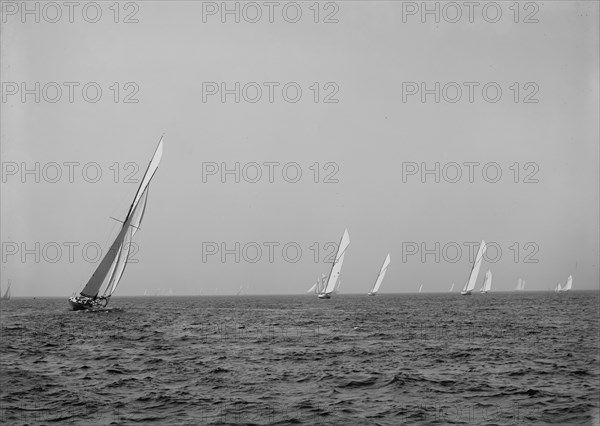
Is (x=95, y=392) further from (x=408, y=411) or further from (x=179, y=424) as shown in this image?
(x=408, y=411)

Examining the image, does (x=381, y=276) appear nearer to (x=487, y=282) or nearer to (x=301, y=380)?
(x=487, y=282)

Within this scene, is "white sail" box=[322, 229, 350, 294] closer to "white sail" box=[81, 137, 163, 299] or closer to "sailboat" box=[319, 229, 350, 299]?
"sailboat" box=[319, 229, 350, 299]

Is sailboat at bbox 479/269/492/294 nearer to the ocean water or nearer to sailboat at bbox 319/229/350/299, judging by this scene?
sailboat at bbox 319/229/350/299

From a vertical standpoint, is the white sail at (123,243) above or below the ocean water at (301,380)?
above

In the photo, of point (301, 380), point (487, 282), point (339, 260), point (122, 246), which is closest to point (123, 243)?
point (122, 246)

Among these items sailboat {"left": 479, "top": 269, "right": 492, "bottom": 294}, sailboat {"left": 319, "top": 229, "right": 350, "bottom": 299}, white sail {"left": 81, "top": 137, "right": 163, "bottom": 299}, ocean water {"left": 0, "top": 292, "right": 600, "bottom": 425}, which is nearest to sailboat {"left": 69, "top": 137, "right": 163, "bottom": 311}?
white sail {"left": 81, "top": 137, "right": 163, "bottom": 299}

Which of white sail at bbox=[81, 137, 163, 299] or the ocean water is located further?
white sail at bbox=[81, 137, 163, 299]

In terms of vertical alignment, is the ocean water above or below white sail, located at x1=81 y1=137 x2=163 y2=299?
below

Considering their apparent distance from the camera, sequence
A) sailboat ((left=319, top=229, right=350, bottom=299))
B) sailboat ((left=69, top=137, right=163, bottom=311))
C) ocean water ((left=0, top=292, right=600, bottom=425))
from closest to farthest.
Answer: ocean water ((left=0, top=292, right=600, bottom=425)), sailboat ((left=69, top=137, right=163, bottom=311)), sailboat ((left=319, top=229, right=350, bottom=299))

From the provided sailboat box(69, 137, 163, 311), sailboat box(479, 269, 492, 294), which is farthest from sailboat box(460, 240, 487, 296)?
sailboat box(69, 137, 163, 311)

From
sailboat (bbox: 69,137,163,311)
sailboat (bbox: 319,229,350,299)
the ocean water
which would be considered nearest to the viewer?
the ocean water

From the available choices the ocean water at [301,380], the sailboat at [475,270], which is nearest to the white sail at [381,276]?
the sailboat at [475,270]

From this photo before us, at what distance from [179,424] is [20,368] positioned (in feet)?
42.3

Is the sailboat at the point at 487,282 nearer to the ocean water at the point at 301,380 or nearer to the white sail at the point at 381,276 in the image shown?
the white sail at the point at 381,276
